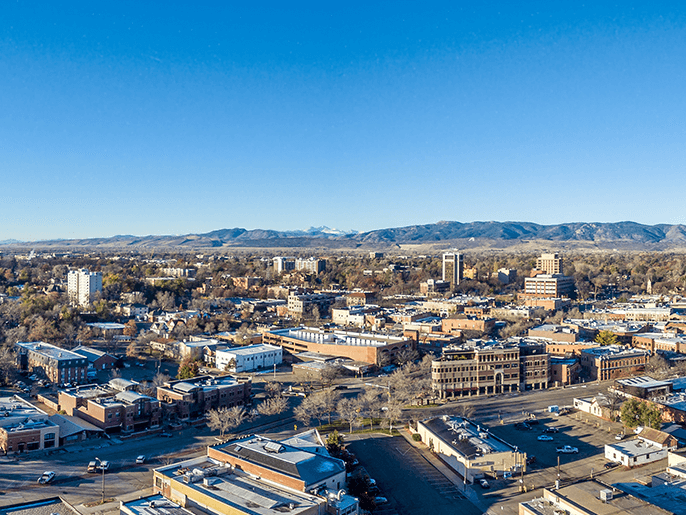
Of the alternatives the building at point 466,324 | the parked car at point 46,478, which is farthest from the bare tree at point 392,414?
the building at point 466,324

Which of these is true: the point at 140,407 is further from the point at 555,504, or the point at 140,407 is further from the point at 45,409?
the point at 555,504

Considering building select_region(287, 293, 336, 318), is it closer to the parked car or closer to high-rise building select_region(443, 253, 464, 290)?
high-rise building select_region(443, 253, 464, 290)

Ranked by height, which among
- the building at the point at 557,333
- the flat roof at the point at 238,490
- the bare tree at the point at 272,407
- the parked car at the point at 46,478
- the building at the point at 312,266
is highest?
the building at the point at 312,266

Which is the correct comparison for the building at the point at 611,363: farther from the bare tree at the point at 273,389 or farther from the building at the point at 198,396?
the building at the point at 198,396

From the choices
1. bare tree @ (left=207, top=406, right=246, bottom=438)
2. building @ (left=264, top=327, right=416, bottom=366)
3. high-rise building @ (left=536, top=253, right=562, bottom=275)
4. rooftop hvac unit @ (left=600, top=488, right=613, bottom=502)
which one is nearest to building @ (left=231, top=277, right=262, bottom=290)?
building @ (left=264, top=327, right=416, bottom=366)

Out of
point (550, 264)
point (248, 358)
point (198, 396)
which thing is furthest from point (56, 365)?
point (550, 264)

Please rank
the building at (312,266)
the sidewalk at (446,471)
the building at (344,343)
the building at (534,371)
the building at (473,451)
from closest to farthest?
the sidewalk at (446,471), the building at (473,451), the building at (534,371), the building at (344,343), the building at (312,266)

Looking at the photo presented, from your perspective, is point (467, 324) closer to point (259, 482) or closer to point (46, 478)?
point (259, 482)
